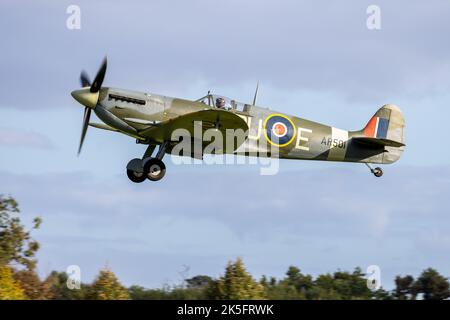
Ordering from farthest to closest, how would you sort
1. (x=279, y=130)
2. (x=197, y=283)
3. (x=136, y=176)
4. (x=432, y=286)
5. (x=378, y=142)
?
(x=432, y=286), (x=197, y=283), (x=378, y=142), (x=279, y=130), (x=136, y=176)

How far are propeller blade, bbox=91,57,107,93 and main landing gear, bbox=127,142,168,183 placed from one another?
1776 mm

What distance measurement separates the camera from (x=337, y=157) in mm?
18734

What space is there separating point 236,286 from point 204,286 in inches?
105

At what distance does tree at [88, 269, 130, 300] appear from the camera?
1952cm

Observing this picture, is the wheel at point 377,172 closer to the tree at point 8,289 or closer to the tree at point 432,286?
the tree at point 8,289

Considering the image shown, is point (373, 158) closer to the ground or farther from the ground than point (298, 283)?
farther from the ground

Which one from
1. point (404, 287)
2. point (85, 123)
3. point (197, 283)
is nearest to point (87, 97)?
point (85, 123)

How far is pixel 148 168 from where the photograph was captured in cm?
1695

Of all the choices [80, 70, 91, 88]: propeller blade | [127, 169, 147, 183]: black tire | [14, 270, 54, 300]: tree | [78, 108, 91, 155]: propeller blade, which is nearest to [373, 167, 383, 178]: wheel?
[127, 169, 147, 183]: black tire

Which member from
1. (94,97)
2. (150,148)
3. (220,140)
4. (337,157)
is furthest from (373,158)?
(94,97)

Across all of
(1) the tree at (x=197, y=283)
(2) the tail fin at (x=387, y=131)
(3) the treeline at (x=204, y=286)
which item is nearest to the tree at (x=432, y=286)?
(3) the treeline at (x=204, y=286)

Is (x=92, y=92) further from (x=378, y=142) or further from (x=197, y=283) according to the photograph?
(x=197, y=283)
